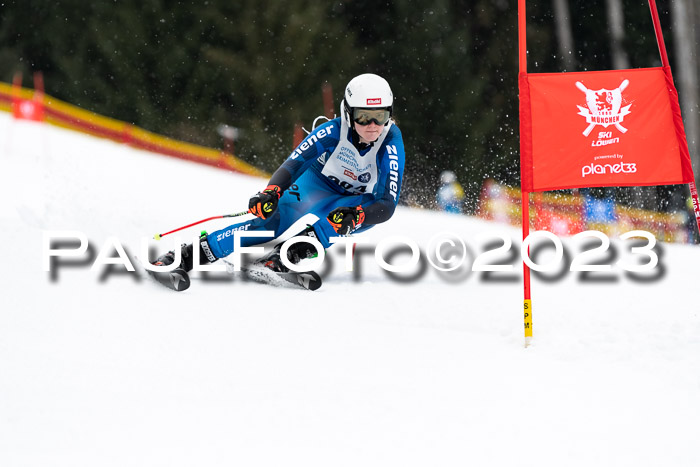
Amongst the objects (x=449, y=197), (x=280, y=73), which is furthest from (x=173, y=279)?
(x=280, y=73)

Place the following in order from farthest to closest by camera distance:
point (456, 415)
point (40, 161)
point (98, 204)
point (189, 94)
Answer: point (189, 94) < point (40, 161) < point (98, 204) < point (456, 415)

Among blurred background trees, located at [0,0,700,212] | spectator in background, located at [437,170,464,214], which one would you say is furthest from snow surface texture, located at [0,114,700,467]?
blurred background trees, located at [0,0,700,212]

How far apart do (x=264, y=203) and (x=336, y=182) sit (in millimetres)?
871

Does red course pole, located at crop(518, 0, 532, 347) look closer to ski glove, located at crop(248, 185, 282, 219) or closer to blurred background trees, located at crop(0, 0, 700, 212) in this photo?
ski glove, located at crop(248, 185, 282, 219)

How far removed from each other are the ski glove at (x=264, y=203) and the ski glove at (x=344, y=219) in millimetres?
413

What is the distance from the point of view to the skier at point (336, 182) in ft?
18.0

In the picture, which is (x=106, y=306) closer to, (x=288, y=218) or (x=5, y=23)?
(x=288, y=218)

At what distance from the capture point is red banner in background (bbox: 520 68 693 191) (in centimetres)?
452

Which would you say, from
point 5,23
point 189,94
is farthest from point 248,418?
point 5,23

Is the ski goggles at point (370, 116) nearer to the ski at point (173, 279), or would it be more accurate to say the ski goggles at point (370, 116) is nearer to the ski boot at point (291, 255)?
the ski boot at point (291, 255)

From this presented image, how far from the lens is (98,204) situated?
27.8 feet

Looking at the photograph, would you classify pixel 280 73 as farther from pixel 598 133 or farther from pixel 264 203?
pixel 598 133

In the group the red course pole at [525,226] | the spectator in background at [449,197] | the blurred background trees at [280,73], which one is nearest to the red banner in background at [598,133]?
the red course pole at [525,226]

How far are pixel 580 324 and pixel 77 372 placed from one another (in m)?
2.85
